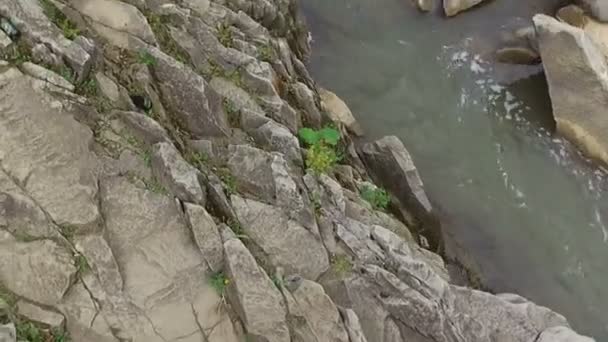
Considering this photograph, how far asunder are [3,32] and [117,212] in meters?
2.76

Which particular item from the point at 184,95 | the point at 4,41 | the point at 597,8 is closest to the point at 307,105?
the point at 184,95

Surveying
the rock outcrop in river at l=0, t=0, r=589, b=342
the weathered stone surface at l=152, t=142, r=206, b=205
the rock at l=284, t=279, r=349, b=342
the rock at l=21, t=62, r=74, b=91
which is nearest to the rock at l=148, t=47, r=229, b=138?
the rock outcrop in river at l=0, t=0, r=589, b=342

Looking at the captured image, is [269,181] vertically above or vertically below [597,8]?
below

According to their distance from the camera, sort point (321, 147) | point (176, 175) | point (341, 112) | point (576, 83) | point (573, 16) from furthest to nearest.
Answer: point (573, 16), point (576, 83), point (341, 112), point (321, 147), point (176, 175)

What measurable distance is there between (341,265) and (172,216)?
257 centimetres

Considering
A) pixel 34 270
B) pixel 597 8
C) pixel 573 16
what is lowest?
pixel 34 270

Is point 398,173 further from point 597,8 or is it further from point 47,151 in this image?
point 47,151

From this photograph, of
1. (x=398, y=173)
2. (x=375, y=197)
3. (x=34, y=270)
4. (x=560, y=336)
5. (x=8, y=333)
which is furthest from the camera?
(x=398, y=173)

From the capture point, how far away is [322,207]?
421 inches

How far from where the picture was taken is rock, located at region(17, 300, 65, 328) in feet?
26.7

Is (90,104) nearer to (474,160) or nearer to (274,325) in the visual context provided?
(274,325)

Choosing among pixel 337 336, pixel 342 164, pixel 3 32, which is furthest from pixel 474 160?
pixel 3 32

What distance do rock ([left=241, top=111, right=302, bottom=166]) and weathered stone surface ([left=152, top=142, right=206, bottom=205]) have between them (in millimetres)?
1906

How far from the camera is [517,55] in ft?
51.8
